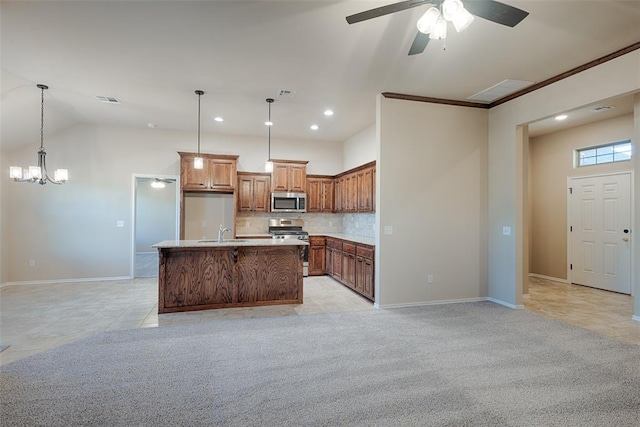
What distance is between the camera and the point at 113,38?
316 cm

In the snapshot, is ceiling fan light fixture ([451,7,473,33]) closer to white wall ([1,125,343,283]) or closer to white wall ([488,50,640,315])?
white wall ([488,50,640,315])

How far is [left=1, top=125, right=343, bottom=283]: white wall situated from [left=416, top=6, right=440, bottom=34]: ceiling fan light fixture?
5.78m

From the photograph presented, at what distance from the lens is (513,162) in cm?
461

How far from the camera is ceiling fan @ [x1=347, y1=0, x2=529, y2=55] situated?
80.6 inches

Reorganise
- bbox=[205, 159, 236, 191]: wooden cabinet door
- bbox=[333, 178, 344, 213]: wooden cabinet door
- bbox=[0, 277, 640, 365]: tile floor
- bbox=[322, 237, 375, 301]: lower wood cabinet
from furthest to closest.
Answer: bbox=[333, 178, 344, 213]: wooden cabinet door, bbox=[205, 159, 236, 191]: wooden cabinet door, bbox=[322, 237, 375, 301]: lower wood cabinet, bbox=[0, 277, 640, 365]: tile floor

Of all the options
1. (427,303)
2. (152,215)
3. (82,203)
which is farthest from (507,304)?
(152,215)

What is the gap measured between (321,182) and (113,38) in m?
4.86

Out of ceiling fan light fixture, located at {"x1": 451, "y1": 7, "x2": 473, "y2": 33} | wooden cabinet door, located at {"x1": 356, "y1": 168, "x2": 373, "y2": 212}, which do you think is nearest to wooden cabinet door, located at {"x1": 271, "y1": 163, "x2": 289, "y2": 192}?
wooden cabinet door, located at {"x1": 356, "y1": 168, "x2": 373, "y2": 212}

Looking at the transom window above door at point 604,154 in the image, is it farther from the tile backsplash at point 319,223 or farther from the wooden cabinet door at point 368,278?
the wooden cabinet door at point 368,278

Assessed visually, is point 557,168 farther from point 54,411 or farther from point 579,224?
point 54,411

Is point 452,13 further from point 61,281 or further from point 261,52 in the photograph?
point 61,281

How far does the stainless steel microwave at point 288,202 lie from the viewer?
698 centimetres

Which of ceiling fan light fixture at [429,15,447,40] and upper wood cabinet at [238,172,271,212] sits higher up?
ceiling fan light fixture at [429,15,447,40]

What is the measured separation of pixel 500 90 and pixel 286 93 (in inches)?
118
